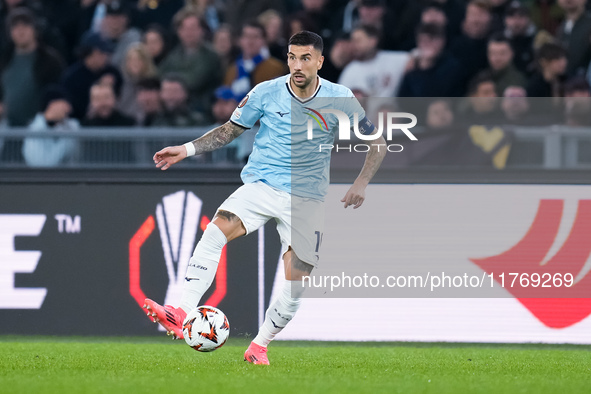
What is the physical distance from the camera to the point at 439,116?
9281 millimetres

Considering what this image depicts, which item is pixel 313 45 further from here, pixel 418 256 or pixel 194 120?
pixel 194 120

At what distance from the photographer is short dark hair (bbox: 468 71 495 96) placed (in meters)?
9.83

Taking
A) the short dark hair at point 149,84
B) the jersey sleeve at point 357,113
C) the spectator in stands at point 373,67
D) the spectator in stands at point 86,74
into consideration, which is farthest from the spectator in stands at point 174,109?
the jersey sleeve at point 357,113

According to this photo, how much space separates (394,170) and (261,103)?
2359 millimetres

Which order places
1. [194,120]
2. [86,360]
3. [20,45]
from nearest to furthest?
[86,360] → [194,120] → [20,45]

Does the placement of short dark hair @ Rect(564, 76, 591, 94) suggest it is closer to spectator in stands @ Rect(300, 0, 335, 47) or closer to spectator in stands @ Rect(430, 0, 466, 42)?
spectator in stands @ Rect(430, 0, 466, 42)

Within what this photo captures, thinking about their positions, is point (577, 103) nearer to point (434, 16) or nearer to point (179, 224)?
point (434, 16)

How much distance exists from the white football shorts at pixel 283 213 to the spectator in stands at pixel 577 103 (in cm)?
311

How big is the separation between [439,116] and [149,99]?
2.90 m

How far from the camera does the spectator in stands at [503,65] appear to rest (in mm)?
10000

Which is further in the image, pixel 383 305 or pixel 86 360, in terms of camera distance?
pixel 383 305

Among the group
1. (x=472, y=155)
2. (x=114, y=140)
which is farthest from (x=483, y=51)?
(x=114, y=140)

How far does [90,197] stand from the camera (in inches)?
362

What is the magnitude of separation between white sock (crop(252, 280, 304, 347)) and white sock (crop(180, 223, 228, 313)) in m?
0.51
